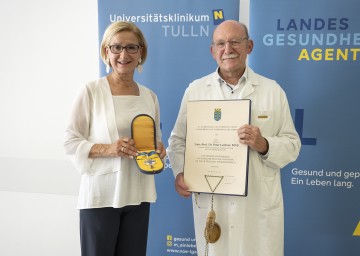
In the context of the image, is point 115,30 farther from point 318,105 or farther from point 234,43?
point 318,105

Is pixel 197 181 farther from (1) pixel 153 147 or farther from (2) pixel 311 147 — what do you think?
(2) pixel 311 147

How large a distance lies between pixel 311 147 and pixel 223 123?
3.01 feet

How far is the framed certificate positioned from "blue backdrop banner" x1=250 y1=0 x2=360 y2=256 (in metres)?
0.74

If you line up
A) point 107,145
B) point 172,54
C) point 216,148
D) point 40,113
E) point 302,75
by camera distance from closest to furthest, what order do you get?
1. point 107,145
2. point 216,148
3. point 302,75
4. point 172,54
5. point 40,113

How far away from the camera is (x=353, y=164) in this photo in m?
2.13

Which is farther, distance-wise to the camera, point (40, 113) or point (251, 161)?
point (40, 113)

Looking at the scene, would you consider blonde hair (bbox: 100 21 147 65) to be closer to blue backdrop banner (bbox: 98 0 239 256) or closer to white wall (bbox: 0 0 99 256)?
blue backdrop banner (bbox: 98 0 239 256)

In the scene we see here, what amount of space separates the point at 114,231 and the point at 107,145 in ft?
1.46

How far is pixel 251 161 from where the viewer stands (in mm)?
1658

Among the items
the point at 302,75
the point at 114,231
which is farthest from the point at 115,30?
the point at 302,75

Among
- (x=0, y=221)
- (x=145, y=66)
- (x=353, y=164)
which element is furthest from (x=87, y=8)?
(x=353, y=164)

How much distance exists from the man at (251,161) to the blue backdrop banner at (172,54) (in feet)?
1.81

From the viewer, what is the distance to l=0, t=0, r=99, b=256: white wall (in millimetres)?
2605

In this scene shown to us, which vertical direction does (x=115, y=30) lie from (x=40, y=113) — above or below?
above
